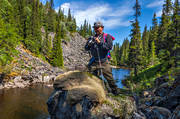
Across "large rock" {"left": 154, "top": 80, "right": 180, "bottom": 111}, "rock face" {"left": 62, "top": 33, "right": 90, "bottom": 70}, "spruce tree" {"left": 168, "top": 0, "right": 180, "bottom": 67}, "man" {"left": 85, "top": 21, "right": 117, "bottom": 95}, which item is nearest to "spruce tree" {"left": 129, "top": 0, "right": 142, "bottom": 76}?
"spruce tree" {"left": 168, "top": 0, "right": 180, "bottom": 67}

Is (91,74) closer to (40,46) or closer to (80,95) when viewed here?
(80,95)

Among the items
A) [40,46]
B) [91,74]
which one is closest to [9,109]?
[91,74]

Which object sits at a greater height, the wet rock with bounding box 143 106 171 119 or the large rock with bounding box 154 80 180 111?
the large rock with bounding box 154 80 180 111

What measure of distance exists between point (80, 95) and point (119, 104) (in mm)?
1359

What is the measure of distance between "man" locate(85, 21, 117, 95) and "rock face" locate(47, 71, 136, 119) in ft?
1.45

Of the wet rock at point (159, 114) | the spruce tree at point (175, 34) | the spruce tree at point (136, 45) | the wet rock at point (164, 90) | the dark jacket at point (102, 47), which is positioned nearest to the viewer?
the dark jacket at point (102, 47)

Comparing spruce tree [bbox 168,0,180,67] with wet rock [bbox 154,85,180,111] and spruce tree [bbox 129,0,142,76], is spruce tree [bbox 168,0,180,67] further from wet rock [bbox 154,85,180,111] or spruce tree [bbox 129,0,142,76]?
wet rock [bbox 154,85,180,111]

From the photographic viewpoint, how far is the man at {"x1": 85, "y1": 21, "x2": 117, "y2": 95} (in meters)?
4.01

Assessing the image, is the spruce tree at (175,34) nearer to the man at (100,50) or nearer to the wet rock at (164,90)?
the wet rock at (164,90)

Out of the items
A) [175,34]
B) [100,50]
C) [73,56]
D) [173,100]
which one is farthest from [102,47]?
[73,56]

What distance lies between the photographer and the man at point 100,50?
401 cm

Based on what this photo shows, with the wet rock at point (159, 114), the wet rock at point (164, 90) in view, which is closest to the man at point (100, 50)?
the wet rock at point (159, 114)

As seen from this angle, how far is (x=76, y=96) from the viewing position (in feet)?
12.9

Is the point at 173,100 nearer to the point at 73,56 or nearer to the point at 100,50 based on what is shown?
the point at 100,50
